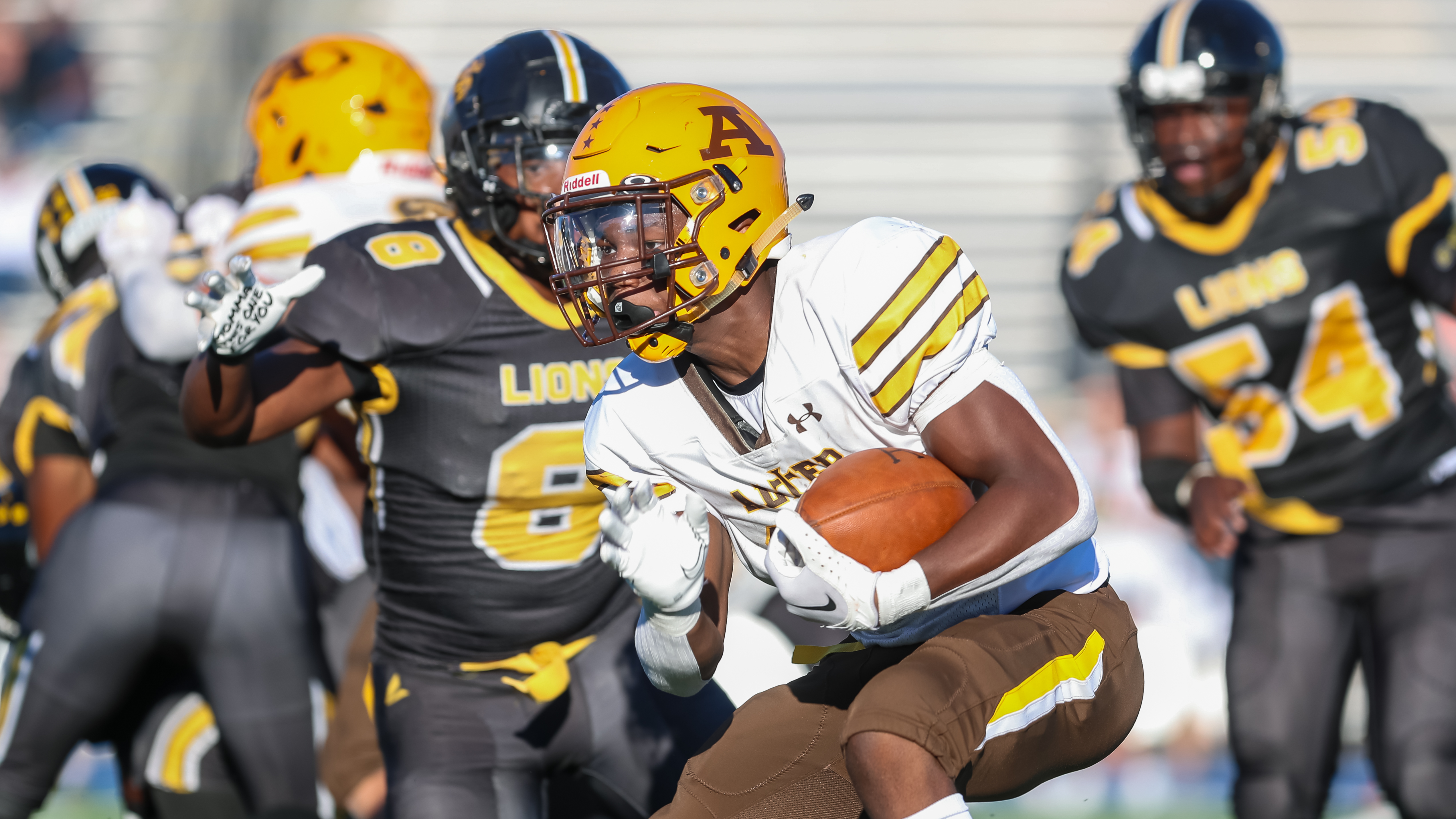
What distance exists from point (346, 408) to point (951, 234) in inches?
277

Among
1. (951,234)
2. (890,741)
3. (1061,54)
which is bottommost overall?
(951,234)

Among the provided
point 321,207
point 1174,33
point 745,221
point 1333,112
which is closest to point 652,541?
point 745,221

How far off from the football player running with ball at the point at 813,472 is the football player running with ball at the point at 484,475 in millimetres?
456

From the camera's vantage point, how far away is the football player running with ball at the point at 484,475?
313cm

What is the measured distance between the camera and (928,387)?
248 centimetres

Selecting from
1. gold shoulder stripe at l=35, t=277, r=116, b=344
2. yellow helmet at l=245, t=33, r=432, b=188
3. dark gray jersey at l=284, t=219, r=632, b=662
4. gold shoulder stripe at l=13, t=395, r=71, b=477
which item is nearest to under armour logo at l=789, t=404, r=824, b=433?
dark gray jersey at l=284, t=219, r=632, b=662

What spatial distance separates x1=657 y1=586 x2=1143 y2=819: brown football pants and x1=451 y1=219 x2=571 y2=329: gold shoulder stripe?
0.94 meters

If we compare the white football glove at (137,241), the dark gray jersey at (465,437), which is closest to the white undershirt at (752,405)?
the dark gray jersey at (465,437)

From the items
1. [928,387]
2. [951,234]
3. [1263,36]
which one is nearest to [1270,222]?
[1263,36]

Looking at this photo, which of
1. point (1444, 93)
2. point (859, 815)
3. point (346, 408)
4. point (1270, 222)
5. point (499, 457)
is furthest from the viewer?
point (1444, 93)

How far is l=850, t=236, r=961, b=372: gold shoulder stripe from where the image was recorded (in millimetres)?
2479

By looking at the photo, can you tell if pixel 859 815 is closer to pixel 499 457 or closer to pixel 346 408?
pixel 499 457

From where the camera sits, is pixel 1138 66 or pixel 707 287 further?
pixel 1138 66

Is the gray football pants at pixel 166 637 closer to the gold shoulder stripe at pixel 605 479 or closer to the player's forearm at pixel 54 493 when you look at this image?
the player's forearm at pixel 54 493
